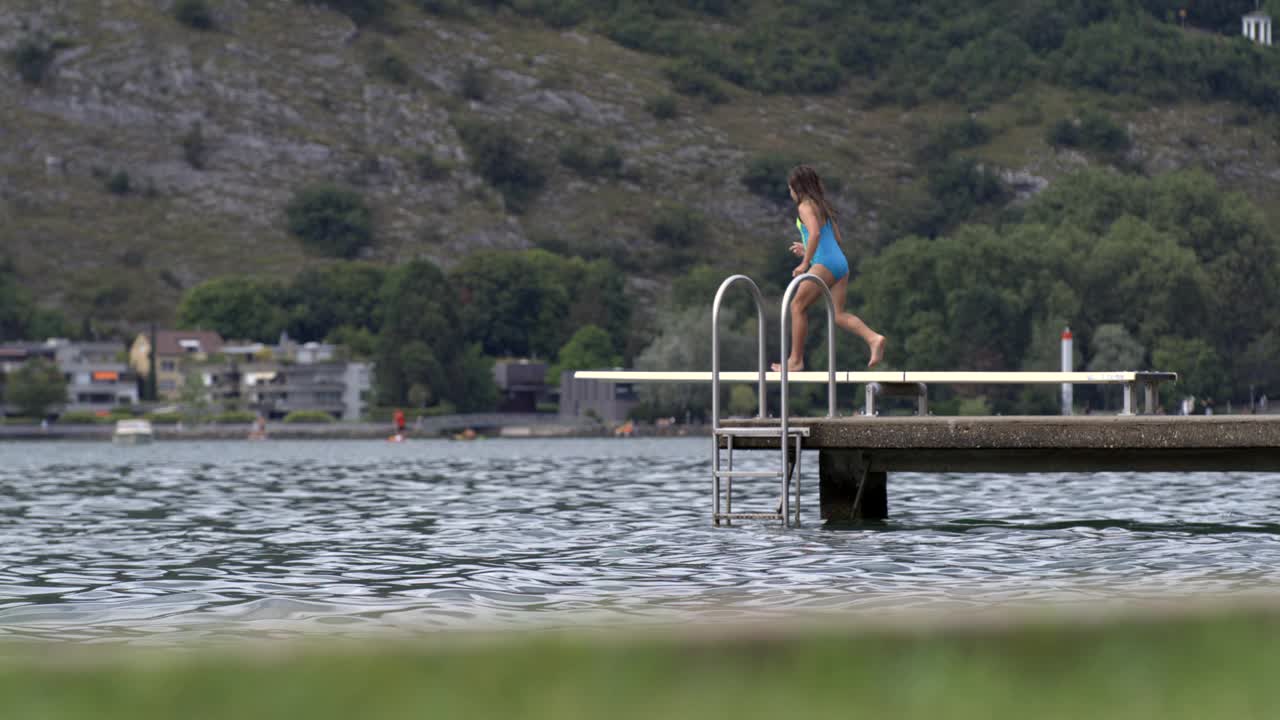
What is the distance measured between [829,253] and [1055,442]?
425cm

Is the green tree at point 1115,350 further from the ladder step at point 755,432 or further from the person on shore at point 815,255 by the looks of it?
the ladder step at point 755,432

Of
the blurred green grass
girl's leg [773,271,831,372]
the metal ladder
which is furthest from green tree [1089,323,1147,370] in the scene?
the blurred green grass

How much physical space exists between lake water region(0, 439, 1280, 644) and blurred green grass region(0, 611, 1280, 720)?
10.2 feet

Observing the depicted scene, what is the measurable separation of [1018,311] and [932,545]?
159m

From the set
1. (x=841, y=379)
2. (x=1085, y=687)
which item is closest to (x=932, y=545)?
(x=841, y=379)

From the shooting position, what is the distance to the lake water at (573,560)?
1516 centimetres

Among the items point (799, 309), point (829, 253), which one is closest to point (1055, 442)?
point (799, 309)

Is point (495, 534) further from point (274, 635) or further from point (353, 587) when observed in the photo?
point (274, 635)

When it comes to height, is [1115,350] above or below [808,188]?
above

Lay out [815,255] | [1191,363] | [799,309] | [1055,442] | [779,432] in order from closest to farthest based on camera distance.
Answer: [1055,442]
[779,432]
[799,309]
[815,255]
[1191,363]

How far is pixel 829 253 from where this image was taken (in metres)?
24.9

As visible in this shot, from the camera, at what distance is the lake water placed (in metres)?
15.2

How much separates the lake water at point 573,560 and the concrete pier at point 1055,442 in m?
0.91

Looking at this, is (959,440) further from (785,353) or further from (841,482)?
(841,482)
